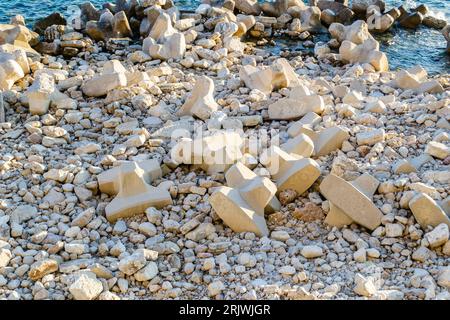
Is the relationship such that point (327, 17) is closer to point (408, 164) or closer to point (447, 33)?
point (447, 33)

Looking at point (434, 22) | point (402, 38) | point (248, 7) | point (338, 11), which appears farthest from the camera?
point (434, 22)

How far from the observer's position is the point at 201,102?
6551mm

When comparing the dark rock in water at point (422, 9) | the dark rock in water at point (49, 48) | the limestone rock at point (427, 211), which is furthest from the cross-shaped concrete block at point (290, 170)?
the dark rock in water at point (422, 9)

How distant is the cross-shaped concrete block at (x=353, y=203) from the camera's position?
4.76 meters

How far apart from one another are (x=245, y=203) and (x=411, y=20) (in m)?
7.21

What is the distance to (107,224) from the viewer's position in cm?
493

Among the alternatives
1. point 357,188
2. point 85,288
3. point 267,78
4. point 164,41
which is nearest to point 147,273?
point 85,288

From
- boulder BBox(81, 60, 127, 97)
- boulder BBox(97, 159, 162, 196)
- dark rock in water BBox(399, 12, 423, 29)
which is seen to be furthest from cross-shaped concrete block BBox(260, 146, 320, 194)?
dark rock in water BBox(399, 12, 423, 29)

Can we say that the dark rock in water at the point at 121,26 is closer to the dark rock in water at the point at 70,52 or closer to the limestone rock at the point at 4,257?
the dark rock in water at the point at 70,52

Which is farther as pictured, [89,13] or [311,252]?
[89,13]

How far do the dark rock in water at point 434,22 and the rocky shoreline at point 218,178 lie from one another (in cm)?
294

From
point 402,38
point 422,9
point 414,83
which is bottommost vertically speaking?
point 402,38
